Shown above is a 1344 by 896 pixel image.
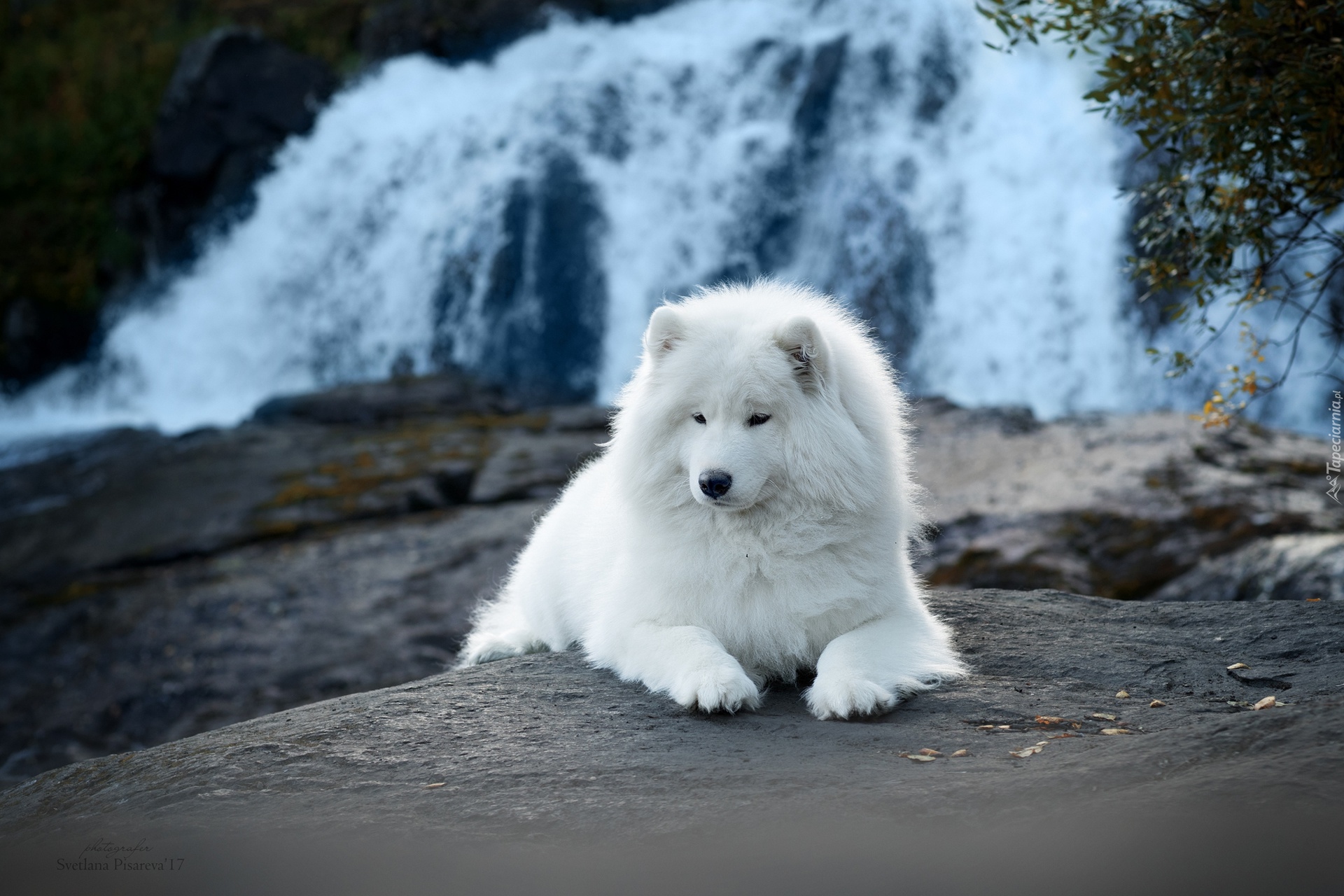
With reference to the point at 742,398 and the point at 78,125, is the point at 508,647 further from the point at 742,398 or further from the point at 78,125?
the point at 78,125

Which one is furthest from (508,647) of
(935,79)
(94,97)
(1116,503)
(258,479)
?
(94,97)

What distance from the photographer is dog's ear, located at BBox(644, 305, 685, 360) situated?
4.04 m

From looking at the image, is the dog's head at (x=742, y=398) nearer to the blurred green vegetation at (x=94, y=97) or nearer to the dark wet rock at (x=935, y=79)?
the dark wet rock at (x=935, y=79)

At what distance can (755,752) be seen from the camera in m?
3.25

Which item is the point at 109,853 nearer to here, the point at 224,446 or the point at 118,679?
the point at 118,679

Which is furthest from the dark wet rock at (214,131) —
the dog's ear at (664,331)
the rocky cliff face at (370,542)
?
the dog's ear at (664,331)

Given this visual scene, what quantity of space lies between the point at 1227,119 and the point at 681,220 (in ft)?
48.1

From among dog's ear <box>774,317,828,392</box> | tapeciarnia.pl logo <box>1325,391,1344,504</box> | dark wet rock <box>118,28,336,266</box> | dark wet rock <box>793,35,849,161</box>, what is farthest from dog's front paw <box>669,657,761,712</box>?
dark wet rock <box>118,28,336,266</box>

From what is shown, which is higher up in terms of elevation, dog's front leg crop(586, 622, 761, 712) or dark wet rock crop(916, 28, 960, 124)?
dark wet rock crop(916, 28, 960, 124)

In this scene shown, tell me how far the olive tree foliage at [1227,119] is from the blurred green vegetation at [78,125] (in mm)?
20963

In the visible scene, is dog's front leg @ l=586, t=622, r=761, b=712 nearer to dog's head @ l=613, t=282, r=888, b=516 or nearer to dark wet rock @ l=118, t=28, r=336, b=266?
dog's head @ l=613, t=282, r=888, b=516

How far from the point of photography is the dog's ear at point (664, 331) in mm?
4043

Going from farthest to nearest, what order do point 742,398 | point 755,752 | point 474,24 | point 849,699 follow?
point 474,24 → point 742,398 → point 849,699 → point 755,752

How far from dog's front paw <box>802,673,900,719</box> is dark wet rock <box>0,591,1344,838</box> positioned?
60mm
